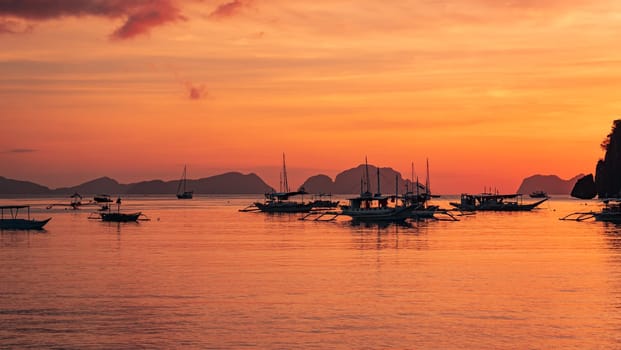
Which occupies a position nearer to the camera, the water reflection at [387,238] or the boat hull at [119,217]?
the water reflection at [387,238]

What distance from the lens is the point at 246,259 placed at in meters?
69.4

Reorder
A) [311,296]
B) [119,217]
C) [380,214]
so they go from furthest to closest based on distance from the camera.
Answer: [119,217]
[380,214]
[311,296]

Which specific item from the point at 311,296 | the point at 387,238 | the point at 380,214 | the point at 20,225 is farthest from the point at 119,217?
the point at 311,296

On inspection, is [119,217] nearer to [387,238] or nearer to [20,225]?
[20,225]

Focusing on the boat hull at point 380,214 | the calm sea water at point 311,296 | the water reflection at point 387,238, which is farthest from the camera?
the boat hull at point 380,214

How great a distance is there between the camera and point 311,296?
45.7 meters

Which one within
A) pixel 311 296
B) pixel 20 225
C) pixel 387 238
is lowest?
pixel 311 296

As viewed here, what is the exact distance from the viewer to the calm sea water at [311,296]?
112ft

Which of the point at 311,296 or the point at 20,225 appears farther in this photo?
the point at 20,225

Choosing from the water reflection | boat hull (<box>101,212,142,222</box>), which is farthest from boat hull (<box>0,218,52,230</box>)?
the water reflection

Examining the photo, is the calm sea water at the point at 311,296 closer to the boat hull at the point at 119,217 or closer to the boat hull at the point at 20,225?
the boat hull at the point at 20,225

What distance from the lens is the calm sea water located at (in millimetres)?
34125

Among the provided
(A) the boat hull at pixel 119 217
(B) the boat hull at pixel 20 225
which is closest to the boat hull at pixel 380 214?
(A) the boat hull at pixel 119 217

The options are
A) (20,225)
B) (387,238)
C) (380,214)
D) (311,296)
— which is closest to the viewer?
(311,296)
